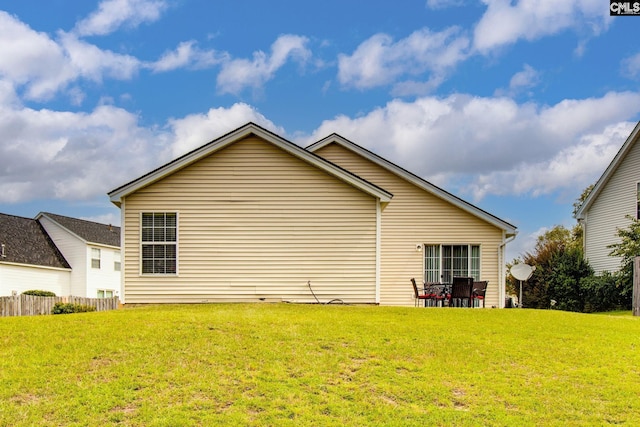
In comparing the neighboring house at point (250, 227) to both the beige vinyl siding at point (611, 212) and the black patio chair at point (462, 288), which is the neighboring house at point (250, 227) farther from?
the beige vinyl siding at point (611, 212)

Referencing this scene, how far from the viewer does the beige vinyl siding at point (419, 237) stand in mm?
22641

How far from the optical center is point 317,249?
737 inches

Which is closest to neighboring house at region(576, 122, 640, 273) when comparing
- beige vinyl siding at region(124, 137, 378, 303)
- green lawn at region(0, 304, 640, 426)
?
beige vinyl siding at region(124, 137, 378, 303)

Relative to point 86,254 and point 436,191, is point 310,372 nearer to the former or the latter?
point 436,191

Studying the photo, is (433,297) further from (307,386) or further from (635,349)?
(307,386)

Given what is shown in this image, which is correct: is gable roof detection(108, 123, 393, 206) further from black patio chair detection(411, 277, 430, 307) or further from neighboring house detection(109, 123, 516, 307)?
black patio chair detection(411, 277, 430, 307)

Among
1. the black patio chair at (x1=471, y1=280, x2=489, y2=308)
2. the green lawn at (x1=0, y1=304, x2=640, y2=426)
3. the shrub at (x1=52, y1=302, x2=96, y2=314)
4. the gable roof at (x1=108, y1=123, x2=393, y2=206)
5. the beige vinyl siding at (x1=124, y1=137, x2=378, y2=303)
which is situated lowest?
the shrub at (x1=52, y1=302, x2=96, y2=314)

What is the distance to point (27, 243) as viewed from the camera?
132 feet

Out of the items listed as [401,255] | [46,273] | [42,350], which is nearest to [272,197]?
[401,255]

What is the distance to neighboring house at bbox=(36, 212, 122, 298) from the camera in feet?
135

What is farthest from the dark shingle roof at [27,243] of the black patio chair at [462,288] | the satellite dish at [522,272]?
the satellite dish at [522,272]

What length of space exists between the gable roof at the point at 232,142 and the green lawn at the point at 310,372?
5417 mm

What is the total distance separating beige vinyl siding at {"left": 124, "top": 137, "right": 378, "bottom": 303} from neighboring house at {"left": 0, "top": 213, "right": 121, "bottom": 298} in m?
22.6

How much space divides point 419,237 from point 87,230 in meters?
28.7
